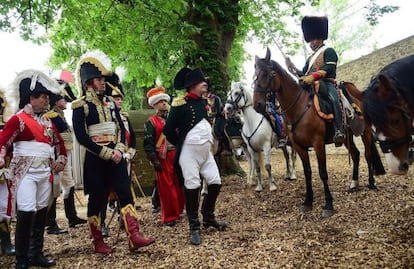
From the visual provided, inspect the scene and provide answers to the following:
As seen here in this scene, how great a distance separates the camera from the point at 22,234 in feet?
13.3

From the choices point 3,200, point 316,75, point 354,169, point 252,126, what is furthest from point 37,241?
point 354,169

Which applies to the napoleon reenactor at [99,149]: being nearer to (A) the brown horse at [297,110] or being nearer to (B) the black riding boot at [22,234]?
(B) the black riding boot at [22,234]

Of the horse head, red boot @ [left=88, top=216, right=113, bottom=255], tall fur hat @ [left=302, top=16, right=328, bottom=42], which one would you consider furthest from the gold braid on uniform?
tall fur hat @ [left=302, top=16, right=328, bottom=42]

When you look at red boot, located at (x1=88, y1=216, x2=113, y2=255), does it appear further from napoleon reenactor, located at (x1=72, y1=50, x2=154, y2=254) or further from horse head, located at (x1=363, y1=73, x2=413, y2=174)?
horse head, located at (x1=363, y1=73, x2=413, y2=174)

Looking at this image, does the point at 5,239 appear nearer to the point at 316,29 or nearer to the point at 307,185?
the point at 307,185

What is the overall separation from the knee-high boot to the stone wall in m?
11.2

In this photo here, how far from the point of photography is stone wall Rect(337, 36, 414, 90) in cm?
1366

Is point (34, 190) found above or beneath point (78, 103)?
beneath

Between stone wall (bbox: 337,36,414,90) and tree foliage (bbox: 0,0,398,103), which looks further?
stone wall (bbox: 337,36,414,90)

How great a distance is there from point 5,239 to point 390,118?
4707mm

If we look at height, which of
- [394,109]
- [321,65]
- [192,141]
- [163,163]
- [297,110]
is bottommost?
[163,163]

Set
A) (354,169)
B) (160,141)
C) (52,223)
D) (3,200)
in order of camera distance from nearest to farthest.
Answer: (3,200) → (52,223) → (160,141) → (354,169)

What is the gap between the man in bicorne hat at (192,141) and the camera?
15.9 feet

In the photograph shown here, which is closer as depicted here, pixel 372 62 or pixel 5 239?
pixel 5 239
